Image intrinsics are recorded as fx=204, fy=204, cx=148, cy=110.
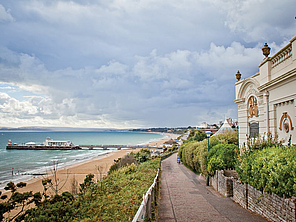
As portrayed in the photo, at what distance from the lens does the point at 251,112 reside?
13.1 meters

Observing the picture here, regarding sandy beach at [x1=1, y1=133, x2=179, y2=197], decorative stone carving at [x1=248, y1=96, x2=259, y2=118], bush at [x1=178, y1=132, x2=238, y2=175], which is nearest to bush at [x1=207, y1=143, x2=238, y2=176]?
bush at [x1=178, y1=132, x2=238, y2=175]

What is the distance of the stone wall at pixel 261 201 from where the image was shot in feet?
19.6

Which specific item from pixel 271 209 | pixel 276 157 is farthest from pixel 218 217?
pixel 276 157

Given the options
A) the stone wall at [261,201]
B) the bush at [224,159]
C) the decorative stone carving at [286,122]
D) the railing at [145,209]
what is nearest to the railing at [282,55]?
the decorative stone carving at [286,122]

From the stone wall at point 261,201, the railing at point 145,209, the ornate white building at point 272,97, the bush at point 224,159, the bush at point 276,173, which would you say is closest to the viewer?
the railing at point 145,209

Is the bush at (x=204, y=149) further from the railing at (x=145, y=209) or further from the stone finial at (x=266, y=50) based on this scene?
the railing at (x=145, y=209)

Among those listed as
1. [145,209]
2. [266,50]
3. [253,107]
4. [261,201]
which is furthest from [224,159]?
[145,209]

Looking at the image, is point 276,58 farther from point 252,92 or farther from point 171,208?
point 171,208

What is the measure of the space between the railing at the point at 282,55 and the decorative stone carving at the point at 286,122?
2.64 m

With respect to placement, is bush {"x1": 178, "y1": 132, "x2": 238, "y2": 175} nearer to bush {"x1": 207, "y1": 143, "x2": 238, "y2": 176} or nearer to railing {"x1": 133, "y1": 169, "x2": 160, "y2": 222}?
bush {"x1": 207, "y1": 143, "x2": 238, "y2": 176}

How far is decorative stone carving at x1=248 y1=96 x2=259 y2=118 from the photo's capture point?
490 inches

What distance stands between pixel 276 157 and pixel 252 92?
281 inches

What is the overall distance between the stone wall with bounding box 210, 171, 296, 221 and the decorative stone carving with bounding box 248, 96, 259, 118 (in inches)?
173

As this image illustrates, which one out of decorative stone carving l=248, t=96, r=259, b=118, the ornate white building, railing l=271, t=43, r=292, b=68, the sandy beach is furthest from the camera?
the sandy beach
